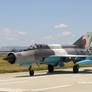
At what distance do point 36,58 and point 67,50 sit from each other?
4.58 meters

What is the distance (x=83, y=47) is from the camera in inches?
1089

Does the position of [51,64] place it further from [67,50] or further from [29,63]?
[29,63]

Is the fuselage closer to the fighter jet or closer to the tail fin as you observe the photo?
the fighter jet

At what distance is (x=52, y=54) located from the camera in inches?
944

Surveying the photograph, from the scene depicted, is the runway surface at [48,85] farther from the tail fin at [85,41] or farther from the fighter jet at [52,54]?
the tail fin at [85,41]

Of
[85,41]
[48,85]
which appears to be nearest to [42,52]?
[85,41]

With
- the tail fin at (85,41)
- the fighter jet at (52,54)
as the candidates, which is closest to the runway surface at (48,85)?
the fighter jet at (52,54)

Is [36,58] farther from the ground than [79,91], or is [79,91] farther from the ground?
[36,58]

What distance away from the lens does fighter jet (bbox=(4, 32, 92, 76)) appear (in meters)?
21.2

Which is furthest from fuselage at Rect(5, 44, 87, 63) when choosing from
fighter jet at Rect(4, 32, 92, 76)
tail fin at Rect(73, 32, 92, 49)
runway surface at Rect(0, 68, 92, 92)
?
runway surface at Rect(0, 68, 92, 92)

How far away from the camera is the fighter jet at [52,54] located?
2117cm

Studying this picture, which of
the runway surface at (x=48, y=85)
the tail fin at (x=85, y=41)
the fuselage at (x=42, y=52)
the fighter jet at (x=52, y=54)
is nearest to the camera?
the runway surface at (x=48, y=85)

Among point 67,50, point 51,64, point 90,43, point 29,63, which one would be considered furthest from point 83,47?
point 29,63

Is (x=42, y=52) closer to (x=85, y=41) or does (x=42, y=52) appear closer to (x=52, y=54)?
(x=52, y=54)
